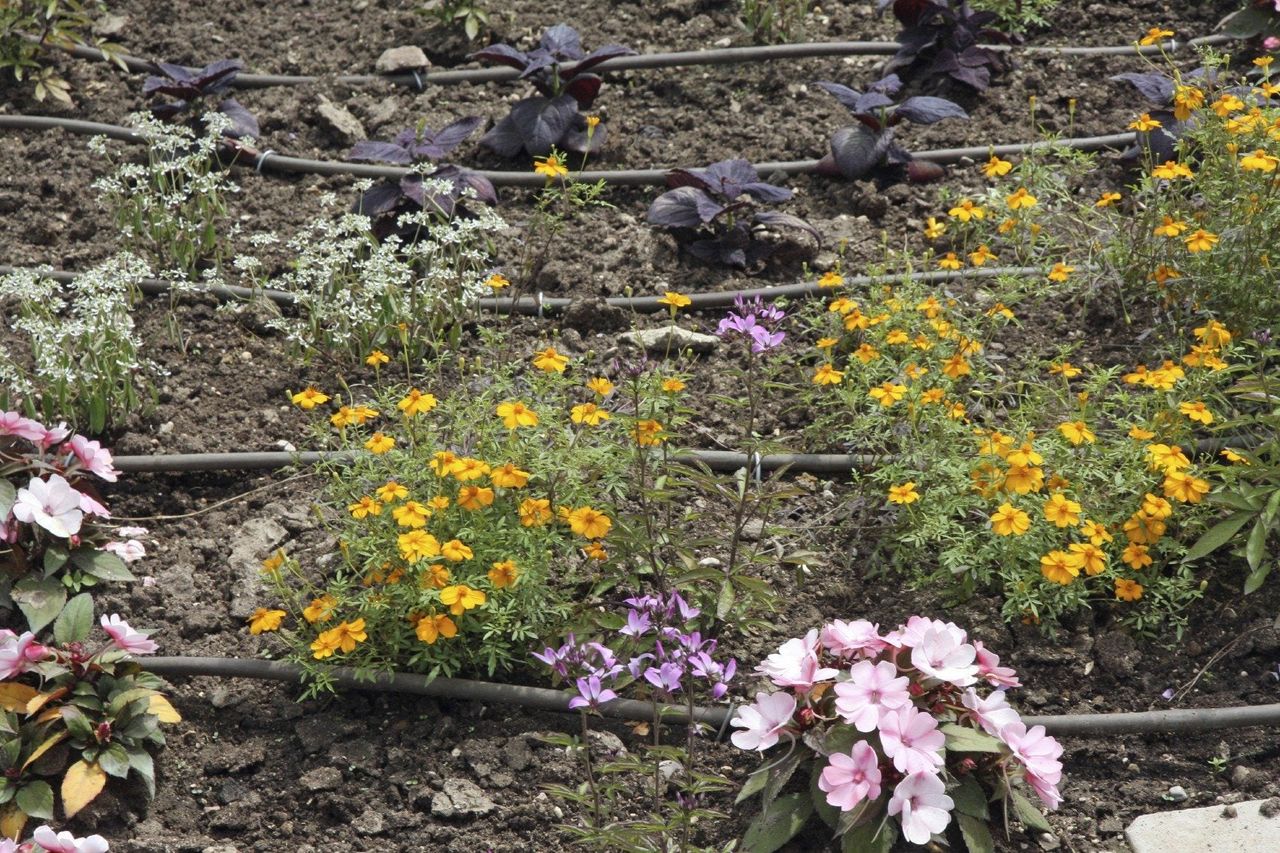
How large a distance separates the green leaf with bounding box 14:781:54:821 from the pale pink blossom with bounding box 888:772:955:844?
1.52m

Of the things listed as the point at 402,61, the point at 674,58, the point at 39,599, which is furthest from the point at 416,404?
the point at 402,61

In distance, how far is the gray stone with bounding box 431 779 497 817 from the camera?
2.49 m

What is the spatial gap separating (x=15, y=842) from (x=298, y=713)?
55cm

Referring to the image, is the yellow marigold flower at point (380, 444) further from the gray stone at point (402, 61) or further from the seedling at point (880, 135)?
the gray stone at point (402, 61)

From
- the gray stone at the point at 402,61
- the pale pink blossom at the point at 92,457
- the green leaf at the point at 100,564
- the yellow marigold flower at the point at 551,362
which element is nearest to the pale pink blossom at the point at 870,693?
the yellow marigold flower at the point at 551,362

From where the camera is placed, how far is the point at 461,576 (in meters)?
2.65

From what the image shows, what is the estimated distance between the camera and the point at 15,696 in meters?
2.59

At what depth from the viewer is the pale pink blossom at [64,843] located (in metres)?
2.30

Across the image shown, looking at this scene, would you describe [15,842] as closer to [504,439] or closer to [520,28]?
[504,439]

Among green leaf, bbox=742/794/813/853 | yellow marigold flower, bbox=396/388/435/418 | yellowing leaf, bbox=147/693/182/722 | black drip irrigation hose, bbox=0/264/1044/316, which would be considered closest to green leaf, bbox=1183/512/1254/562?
green leaf, bbox=742/794/813/853

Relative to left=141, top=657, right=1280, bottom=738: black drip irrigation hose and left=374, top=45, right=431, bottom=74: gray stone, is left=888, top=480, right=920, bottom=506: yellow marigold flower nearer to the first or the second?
left=141, top=657, right=1280, bottom=738: black drip irrigation hose

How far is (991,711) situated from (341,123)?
3005 millimetres

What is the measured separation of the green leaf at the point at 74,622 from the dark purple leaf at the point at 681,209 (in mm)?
1848

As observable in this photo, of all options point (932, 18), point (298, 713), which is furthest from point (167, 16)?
point (298, 713)
